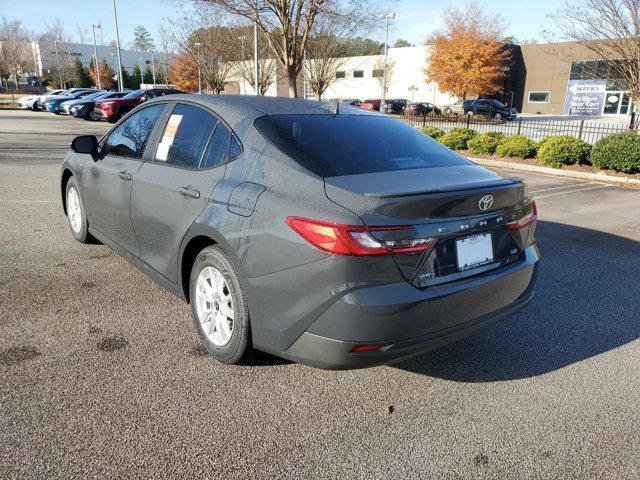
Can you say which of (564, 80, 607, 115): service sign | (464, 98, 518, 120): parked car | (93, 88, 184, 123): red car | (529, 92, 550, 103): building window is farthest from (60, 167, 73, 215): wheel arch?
(529, 92, 550, 103): building window

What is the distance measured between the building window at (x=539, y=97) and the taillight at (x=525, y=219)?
55643 millimetres

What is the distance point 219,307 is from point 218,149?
99 centimetres

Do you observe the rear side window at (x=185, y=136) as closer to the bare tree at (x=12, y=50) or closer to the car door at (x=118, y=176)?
the car door at (x=118, y=176)

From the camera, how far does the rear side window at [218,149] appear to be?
3.08 metres

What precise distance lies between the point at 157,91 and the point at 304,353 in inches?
996

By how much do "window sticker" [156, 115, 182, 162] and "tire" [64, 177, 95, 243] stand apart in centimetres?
178

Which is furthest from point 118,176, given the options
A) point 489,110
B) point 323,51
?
point 489,110

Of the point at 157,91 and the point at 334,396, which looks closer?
the point at 334,396

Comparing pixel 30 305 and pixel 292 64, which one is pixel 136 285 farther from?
pixel 292 64

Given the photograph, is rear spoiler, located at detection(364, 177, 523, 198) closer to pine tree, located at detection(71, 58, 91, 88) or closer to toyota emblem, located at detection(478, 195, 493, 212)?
toyota emblem, located at detection(478, 195, 493, 212)

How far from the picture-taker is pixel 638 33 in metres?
13.7

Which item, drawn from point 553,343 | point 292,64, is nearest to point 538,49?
point 292,64

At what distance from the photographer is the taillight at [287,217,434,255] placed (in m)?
2.28

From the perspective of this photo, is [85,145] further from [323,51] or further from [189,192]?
[323,51]
